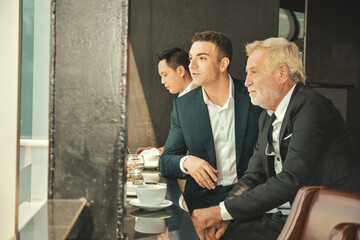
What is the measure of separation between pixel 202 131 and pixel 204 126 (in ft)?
0.15

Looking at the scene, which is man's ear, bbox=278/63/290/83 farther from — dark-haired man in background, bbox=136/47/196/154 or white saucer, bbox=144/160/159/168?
white saucer, bbox=144/160/159/168

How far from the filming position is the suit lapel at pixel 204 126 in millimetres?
3039

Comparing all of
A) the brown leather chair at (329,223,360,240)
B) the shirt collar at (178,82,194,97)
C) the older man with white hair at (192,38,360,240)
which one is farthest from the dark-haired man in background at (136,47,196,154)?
the brown leather chair at (329,223,360,240)

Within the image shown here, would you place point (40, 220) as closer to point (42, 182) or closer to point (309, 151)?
point (42, 182)

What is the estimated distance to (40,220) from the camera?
2.17ft

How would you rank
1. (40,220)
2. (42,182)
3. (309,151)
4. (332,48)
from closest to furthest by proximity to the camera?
(40,220) → (42,182) → (309,151) → (332,48)

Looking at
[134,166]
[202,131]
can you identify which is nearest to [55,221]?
[134,166]

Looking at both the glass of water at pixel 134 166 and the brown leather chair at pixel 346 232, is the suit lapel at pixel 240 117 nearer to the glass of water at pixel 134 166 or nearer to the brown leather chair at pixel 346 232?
the glass of water at pixel 134 166

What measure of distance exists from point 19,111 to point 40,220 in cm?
16

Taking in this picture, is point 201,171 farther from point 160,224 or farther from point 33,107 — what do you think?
point 33,107

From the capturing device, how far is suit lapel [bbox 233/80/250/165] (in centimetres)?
304

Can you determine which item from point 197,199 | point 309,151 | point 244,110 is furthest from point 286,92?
point 197,199

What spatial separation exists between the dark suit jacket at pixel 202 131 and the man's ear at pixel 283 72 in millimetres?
258

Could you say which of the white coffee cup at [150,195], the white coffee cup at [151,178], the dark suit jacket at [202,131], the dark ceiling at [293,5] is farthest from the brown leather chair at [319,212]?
the dark ceiling at [293,5]
